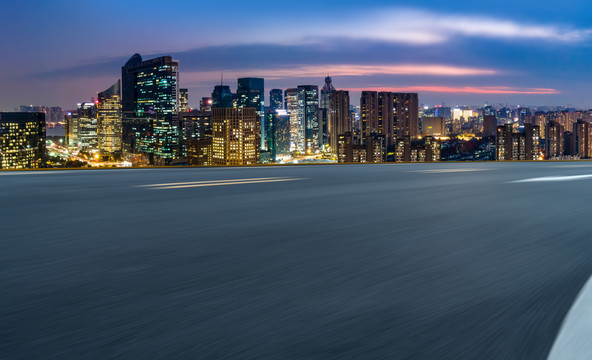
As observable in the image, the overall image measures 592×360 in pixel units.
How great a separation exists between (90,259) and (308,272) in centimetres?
170

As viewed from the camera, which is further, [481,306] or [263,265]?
[263,265]

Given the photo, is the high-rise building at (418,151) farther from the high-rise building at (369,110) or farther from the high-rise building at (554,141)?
the high-rise building at (369,110)

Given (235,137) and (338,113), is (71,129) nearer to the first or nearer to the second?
(338,113)

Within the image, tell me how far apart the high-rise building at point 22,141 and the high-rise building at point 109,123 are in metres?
94.1

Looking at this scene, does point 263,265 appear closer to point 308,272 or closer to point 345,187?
point 308,272

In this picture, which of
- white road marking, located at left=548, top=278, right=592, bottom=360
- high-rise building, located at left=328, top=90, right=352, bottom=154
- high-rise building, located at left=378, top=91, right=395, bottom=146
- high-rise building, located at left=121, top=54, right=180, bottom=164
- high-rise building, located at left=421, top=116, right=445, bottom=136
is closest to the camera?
white road marking, located at left=548, top=278, right=592, bottom=360

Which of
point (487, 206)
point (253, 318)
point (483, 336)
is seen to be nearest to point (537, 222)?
point (487, 206)

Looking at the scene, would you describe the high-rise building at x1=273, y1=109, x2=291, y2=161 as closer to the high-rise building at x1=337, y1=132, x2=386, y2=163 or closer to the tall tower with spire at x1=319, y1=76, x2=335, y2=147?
the tall tower with spire at x1=319, y1=76, x2=335, y2=147

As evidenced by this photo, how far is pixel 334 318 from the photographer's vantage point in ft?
8.79

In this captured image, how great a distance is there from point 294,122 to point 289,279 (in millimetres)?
169623

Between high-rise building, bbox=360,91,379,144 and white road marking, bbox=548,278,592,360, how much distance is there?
118m

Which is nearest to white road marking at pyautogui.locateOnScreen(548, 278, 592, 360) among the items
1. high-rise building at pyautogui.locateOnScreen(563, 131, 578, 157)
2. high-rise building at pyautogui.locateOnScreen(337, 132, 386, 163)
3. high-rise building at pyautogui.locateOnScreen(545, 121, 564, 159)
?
high-rise building at pyautogui.locateOnScreen(337, 132, 386, 163)

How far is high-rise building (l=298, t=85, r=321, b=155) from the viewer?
152 meters

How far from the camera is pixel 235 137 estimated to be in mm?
48125
